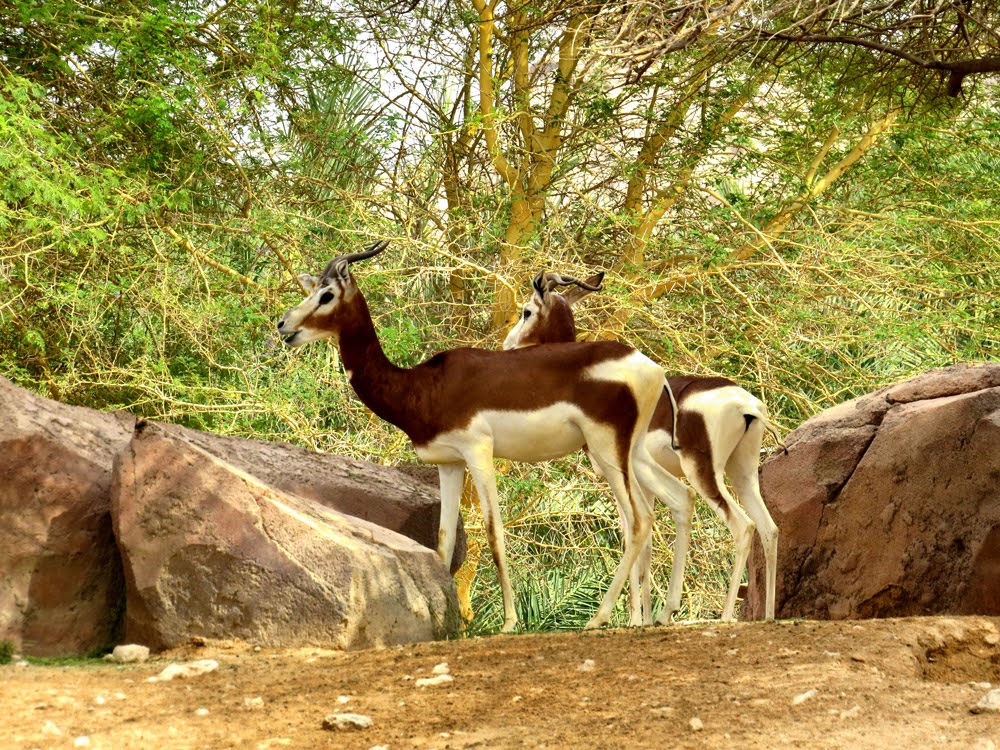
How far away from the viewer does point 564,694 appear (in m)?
4.48

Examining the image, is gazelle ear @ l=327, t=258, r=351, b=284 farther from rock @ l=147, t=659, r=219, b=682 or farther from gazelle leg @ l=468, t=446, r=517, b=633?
rock @ l=147, t=659, r=219, b=682

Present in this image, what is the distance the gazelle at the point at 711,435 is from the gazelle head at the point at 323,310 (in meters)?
1.24

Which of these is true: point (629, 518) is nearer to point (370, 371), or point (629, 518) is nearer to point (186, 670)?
point (370, 371)

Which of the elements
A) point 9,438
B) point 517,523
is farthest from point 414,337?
point 9,438

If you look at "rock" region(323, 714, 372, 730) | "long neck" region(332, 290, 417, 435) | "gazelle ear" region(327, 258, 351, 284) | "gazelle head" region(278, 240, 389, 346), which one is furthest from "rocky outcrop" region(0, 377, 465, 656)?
"rock" region(323, 714, 372, 730)

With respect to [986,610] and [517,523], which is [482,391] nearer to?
[986,610]

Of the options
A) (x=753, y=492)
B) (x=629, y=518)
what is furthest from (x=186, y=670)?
(x=753, y=492)

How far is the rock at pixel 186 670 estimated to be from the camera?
489cm

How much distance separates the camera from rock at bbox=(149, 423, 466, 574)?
723cm

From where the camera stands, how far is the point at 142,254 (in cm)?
1171

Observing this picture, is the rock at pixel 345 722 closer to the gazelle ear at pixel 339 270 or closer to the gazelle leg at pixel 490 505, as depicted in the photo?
the gazelle leg at pixel 490 505

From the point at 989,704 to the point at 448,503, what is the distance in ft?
10.8

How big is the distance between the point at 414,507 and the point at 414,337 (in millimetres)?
3480

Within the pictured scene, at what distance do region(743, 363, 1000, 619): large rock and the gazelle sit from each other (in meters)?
0.72
